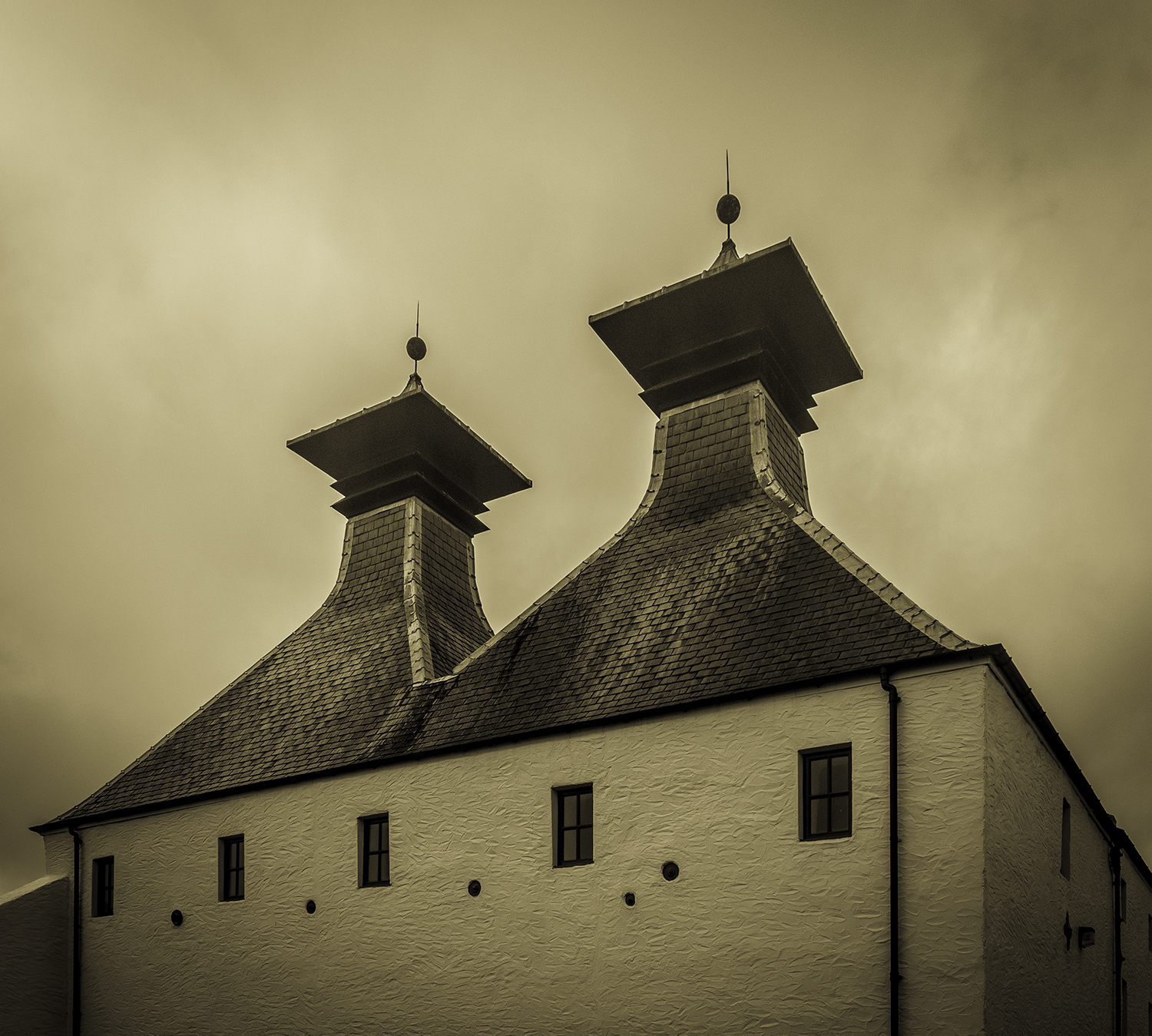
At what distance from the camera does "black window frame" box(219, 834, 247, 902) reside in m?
21.0

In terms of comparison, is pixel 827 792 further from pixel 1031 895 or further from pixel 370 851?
pixel 370 851

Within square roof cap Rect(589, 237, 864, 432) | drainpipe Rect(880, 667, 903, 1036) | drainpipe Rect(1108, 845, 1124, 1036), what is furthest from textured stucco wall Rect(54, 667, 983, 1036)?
drainpipe Rect(1108, 845, 1124, 1036)

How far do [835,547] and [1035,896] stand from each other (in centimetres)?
552

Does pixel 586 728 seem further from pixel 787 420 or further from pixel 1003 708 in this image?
pixel 787 420

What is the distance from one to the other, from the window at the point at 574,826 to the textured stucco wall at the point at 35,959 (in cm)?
1067

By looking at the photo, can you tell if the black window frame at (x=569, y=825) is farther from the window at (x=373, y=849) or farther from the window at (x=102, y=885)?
the window at (x=102, y=885)

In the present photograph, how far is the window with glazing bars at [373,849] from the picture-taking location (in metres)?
19.7

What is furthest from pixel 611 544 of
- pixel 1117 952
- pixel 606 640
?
pixel 1117 952

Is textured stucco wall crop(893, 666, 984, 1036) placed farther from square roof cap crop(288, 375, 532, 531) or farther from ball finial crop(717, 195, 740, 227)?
square roof cap crop(288, 375, 532, 531)

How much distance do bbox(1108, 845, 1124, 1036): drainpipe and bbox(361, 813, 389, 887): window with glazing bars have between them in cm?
1240

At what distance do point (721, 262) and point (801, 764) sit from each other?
396 inches

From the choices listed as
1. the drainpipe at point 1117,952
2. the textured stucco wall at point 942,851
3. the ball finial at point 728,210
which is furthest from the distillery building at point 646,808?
the ball finial at point 728,210

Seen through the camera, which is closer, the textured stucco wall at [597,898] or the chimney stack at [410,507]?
the textured stucco wall at [597,898]

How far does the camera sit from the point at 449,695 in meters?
20.7
